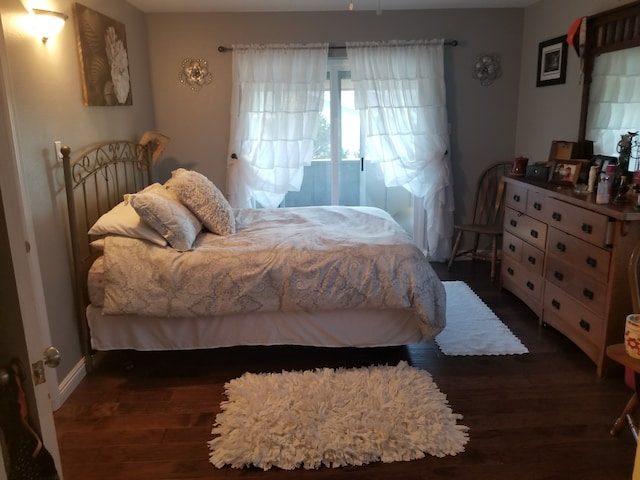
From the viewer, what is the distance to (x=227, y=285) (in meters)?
2.84

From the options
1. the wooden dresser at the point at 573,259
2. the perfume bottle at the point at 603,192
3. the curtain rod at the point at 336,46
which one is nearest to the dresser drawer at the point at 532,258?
the wooden dresser at the point at 573,259

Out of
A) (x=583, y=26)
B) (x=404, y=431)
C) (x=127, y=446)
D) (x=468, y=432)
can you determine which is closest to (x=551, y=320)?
(x=468, y=432)

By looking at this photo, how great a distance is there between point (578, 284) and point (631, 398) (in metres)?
0.85

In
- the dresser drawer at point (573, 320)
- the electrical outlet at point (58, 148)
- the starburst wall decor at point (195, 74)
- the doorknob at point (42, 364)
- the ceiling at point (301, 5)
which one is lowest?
the dresser drawer at point (573, 320)

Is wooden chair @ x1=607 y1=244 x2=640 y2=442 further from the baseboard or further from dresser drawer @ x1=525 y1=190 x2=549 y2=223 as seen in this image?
the baseboard

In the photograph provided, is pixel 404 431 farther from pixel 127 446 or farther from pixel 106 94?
pixel 106 94

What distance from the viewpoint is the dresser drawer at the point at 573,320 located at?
9.40 feet

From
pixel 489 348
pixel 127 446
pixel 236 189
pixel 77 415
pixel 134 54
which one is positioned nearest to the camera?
pixel 127 446

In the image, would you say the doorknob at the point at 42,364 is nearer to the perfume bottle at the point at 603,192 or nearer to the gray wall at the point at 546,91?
the perfume bottle at the point at 603,192

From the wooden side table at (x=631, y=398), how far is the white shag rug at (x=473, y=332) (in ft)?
2.87

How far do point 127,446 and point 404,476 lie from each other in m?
1.28

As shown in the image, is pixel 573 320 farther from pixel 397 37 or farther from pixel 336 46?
pixel 336 46

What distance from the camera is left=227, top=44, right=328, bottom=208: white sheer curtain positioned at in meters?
4.63

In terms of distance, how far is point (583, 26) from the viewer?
11.9 ft
